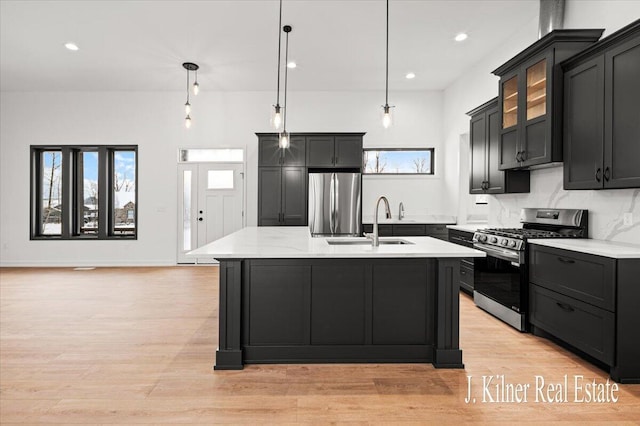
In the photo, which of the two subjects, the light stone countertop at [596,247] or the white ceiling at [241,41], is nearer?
the light stone countertop at [596,247]

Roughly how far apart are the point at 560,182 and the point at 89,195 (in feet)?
25.2

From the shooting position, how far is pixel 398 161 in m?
6.69

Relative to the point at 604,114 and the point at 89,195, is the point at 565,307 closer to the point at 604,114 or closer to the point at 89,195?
the point at 604,114

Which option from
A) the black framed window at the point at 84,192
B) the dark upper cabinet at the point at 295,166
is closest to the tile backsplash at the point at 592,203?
A: the dark upper cabinet at the point at 295,166

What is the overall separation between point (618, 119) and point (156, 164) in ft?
21.9

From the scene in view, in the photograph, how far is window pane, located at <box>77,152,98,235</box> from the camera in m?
6.91

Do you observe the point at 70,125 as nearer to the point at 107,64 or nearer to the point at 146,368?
the point at 107,64

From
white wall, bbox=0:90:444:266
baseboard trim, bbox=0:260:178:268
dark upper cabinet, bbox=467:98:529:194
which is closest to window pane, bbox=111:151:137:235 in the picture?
white wall, bbox=0:90:444:266

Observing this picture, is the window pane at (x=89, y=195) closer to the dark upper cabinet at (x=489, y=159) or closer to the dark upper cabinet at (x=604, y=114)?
the dark upper cabinet at (x=489, y=159)

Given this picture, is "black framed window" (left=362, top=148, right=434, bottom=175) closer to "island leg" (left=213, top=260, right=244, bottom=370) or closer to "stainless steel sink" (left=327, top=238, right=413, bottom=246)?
"stainless steel sink" (left=327, top=238, right=413, bottom=246)

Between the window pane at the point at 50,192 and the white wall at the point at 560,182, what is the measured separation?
7.42 metres

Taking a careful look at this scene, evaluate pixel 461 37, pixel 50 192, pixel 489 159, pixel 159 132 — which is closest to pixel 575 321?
pixel 489 159

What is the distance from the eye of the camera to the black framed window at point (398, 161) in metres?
6.68

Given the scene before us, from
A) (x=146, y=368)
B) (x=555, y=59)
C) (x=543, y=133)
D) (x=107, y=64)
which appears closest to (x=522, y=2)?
(x=555, y=59)
